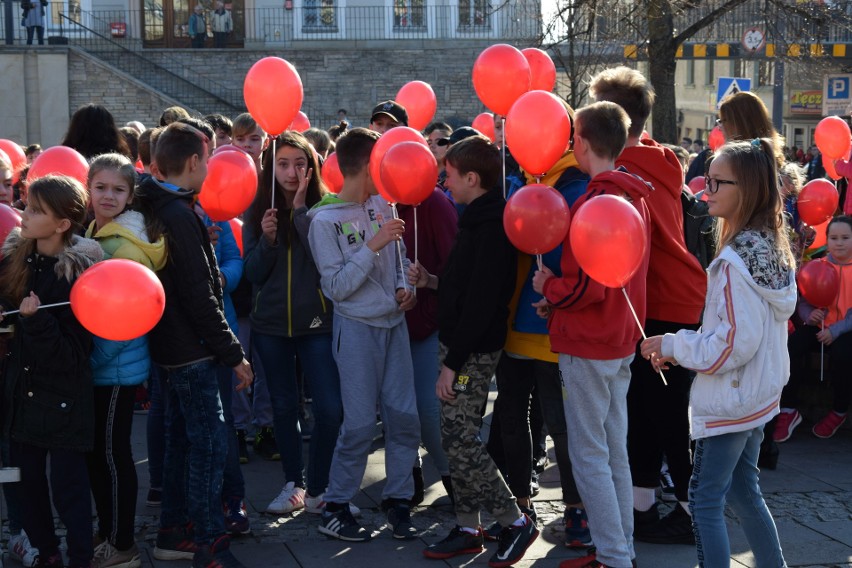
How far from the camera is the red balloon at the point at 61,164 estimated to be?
19.1ft

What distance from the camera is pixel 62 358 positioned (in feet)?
14.5

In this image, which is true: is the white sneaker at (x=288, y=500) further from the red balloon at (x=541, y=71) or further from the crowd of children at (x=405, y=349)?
the red balloon at (x=541, y=71)

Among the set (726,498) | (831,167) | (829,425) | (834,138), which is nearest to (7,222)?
(726,498)

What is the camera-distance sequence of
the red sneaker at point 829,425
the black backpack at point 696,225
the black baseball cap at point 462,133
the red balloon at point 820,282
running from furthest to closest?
1. the red sneaker at point 829,425
2. the red balloon at point 820,282
3. the black baseball cap at point 462,133
4. the black backpack at point 696,225

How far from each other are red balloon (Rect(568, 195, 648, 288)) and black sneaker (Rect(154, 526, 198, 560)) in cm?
231

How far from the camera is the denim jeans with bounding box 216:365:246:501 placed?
17.4 ft

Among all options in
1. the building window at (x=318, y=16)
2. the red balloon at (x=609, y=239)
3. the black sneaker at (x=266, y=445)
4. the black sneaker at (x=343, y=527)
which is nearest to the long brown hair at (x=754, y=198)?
the red balloon at (x=609, y=239)

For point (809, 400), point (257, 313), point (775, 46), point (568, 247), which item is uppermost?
point (775, 46)

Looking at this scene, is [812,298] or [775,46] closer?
[812,298]

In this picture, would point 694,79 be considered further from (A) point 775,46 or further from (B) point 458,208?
(B) point 458,208

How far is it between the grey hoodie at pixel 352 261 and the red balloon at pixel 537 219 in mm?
910

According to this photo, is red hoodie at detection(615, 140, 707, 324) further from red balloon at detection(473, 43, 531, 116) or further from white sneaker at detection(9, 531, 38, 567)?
white sneaker at detection(9, 531, 38, 567)

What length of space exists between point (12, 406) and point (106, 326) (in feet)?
2.63

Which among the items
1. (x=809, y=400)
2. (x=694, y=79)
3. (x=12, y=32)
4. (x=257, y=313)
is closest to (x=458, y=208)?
(x=257, y=313)
